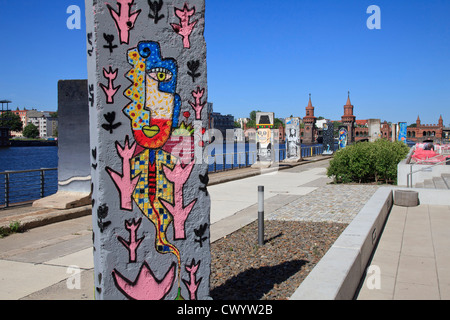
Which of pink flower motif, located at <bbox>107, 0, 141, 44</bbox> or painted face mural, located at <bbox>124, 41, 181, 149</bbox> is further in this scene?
painted face mural, located at <bbox>124, 41, 181, 149</bbox>

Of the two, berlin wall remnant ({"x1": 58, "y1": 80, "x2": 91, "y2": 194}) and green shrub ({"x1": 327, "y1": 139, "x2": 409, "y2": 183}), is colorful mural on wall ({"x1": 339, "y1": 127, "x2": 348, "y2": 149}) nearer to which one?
green shrub ({"x1": 327, "y1": 139, "x2": 409, "y2": 183})

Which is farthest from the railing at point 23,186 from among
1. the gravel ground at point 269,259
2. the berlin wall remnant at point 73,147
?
the gravel ground at point 269,259

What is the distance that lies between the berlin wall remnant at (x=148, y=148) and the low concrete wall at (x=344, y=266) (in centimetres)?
105

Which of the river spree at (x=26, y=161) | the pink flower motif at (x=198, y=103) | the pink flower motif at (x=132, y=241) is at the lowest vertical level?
the river spree at (x=26, y=161)

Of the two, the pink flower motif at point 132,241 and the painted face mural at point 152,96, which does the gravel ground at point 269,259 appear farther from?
the painted face mural at point 152,96

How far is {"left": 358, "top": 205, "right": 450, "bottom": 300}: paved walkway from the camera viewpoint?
497 centimetres

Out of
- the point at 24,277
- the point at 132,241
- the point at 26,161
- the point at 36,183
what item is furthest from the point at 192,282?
the point at 26,161

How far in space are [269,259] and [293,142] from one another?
23.6 meters

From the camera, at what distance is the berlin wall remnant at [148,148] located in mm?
3025

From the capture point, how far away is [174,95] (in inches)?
134

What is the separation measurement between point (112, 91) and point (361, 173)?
13622 mm

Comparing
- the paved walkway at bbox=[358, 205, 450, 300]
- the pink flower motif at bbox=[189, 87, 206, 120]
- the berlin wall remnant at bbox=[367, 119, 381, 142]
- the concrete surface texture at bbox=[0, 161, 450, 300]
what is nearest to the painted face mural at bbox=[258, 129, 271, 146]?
the berlin wall remnant at bbox=[367, 119, 381, 142]

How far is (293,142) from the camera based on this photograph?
95.1ft

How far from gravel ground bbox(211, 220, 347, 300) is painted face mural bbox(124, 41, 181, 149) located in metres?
2.16
